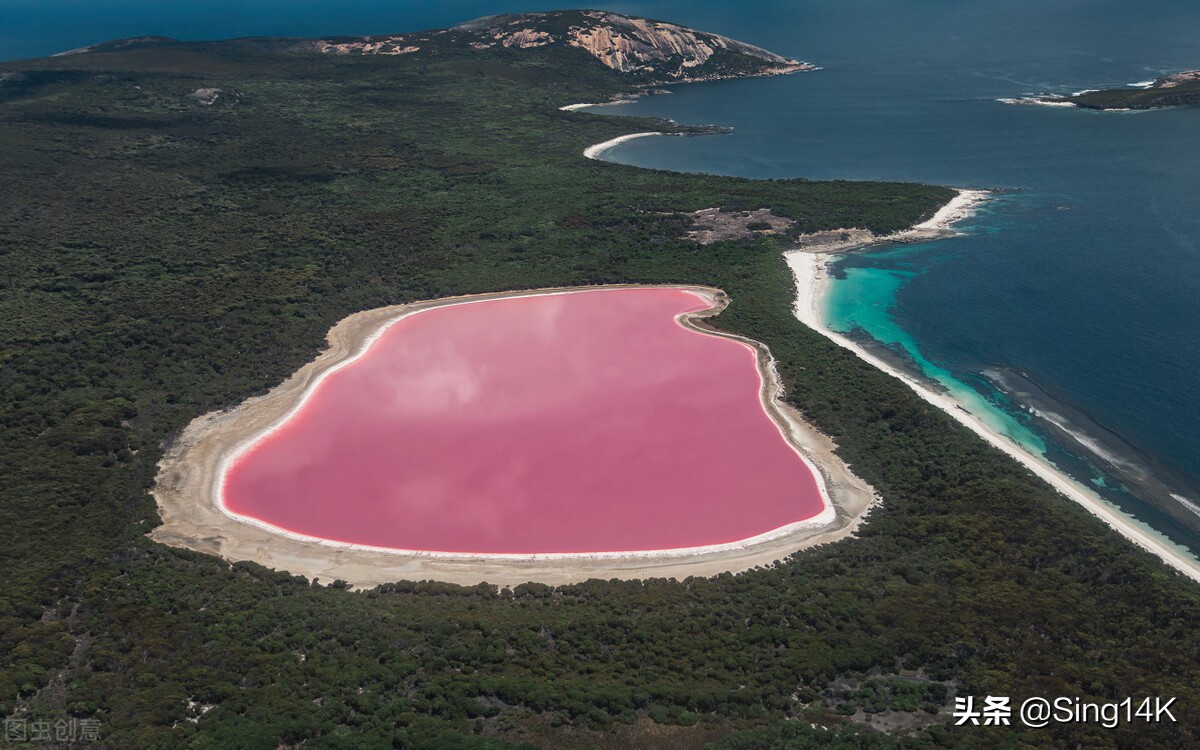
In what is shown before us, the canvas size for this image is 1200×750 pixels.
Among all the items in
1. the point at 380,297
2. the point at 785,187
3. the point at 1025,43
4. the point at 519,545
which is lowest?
the point at 519,545

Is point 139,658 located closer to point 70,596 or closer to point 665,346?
point 70,596

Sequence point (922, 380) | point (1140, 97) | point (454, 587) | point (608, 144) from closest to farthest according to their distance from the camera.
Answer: point (454, 587), point (922, 380), point (608, 144), point (1140, 97)

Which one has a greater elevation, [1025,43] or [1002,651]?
[1025,43]

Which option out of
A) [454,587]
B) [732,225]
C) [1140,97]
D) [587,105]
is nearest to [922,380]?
[732,225]

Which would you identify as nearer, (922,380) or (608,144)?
(922,380)

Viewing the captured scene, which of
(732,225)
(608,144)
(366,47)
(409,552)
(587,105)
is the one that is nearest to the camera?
(409,552)

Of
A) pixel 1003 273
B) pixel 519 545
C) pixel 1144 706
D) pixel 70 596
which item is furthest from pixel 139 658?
pixel 1003 273

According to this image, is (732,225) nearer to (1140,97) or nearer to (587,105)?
(587,105)
